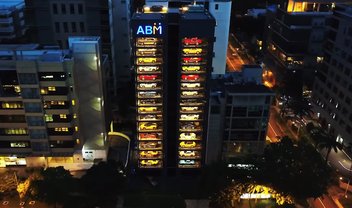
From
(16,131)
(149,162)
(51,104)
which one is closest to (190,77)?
(149,162)

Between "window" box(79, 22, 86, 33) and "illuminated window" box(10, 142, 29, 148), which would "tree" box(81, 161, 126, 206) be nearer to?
"illuminated window" box(10, 142, 29, 148)

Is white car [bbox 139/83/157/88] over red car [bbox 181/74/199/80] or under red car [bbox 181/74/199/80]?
under

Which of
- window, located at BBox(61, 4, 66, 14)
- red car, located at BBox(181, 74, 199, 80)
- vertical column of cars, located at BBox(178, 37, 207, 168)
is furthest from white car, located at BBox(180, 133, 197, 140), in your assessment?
window, located at BBox(61, 4, 66, 14)

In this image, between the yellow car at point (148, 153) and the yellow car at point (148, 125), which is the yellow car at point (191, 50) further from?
the yellow car at point (148, 153)

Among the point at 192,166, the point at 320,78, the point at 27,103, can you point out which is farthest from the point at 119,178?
the point at 320,78

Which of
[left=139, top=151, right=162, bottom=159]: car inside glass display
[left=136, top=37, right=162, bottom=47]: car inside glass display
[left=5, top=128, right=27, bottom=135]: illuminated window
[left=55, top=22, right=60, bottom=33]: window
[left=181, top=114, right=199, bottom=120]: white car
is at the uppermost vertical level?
[left=136, top=37, right=162, bottom=47]: car inside glass display

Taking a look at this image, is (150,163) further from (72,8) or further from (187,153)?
(72,8)

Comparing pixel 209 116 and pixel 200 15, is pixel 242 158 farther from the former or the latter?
pixel 200 15
